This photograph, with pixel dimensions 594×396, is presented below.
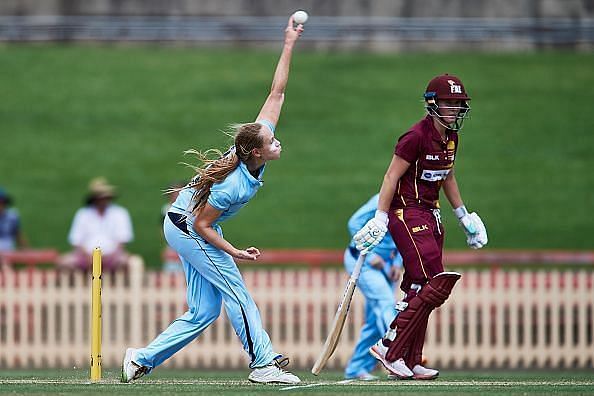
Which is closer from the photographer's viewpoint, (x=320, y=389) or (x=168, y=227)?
(x=320, y=389)

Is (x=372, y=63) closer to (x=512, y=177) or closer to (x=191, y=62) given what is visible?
(x=191, y=62)

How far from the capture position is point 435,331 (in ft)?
53.1

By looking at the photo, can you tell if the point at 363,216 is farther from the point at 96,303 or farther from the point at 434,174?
the point at 96,303

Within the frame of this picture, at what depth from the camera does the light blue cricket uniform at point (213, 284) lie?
9398mm

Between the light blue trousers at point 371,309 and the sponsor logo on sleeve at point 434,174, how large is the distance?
5.79ft

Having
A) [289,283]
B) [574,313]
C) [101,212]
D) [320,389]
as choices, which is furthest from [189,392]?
[101,212]

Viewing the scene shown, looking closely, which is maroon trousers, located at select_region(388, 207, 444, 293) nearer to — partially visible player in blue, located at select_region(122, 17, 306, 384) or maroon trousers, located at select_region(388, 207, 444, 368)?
maroon trousers, located at select_region(388, 207, 444, 368)

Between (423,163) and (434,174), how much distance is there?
14 cm

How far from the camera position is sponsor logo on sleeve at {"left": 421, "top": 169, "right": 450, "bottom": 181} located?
9992 mm

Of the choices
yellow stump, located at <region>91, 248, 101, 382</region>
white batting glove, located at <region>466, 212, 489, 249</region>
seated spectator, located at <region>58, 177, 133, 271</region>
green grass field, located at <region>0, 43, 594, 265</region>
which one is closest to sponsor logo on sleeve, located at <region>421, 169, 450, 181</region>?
white batting glove, located at <region>466, 212, 489, 249</region>

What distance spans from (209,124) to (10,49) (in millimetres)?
6874

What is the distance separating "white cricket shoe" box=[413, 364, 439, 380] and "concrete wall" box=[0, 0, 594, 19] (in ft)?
71.3

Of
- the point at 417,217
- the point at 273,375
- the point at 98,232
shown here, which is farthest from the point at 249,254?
the point at 98,232

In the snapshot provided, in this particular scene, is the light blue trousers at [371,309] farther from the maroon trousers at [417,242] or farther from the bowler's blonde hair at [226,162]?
the bowler's blonde hair at [226,162]
